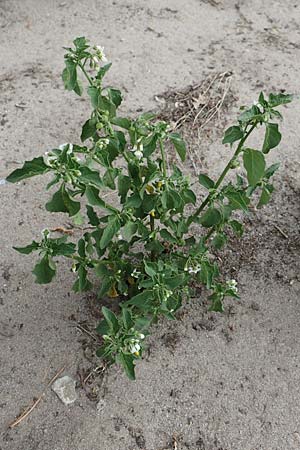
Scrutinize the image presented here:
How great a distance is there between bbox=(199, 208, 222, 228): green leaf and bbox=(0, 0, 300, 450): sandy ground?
66 cm

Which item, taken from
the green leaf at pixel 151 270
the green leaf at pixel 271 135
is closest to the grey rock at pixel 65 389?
the green leaf at pixel 151 270

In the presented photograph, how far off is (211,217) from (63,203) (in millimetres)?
571

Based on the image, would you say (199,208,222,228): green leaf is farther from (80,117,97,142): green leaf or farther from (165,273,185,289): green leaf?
(80,117,97,142): green leaf

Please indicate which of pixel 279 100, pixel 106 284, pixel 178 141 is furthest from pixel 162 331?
pixel 279 100

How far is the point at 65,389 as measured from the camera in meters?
2.30

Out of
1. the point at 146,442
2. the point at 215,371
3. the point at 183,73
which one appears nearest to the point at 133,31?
the point at 183,73

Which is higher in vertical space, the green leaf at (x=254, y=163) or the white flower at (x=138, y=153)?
the green leaf at (x=254, y=163)

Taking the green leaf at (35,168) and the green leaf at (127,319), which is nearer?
the green leaf at (35,168)

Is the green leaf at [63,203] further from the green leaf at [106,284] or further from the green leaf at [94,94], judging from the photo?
the green leaf at [106,284]

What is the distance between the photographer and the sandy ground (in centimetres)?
222

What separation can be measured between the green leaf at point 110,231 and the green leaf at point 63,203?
0.19 meters

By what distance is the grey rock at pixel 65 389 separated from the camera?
2.27m

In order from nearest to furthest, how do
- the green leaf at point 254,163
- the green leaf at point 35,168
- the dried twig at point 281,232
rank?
the green leaf at point 35,168 → the green leaf at point 254,163 → the dried twig at point 281,232

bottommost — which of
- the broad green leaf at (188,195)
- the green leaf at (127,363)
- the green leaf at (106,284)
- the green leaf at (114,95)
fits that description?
the green leaf at (106,284)
